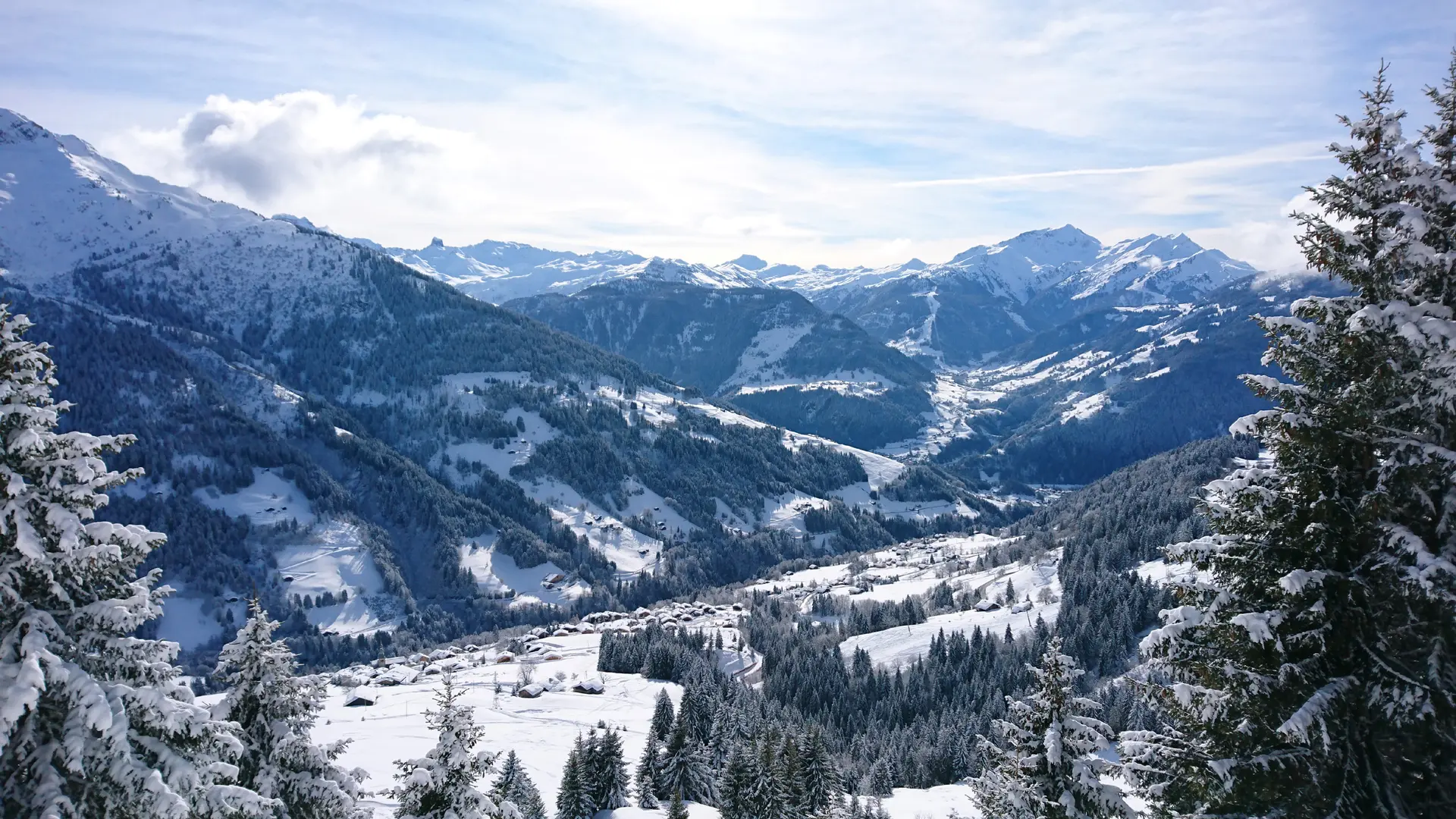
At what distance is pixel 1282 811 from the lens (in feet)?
42.3

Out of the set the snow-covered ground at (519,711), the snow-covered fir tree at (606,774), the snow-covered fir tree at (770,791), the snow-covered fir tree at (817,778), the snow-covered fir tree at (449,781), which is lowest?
the snow-covered ground at (519,711)

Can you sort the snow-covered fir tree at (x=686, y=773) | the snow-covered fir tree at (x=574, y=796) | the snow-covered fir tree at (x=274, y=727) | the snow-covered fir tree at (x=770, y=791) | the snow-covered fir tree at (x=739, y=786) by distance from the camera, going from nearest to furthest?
the snow-covered fir tree at (x=274, y=727) < the snow-covered fir tree at (x=770, y=791) < the snow-covered fir tree at (x=739, y=786) < the snow-covered fir tree at (x=574, y=796) < the snow-covered fir tree at (x=686, y=773)

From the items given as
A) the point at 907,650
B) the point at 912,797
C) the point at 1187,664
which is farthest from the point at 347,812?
the point at 907,650

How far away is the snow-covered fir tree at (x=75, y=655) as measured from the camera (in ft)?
42.2

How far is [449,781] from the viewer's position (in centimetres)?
2141

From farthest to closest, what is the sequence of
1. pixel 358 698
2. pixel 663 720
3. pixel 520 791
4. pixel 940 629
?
pixel 940 629 < pixel 358 698 < pixel 663 720 < pixel 520 791

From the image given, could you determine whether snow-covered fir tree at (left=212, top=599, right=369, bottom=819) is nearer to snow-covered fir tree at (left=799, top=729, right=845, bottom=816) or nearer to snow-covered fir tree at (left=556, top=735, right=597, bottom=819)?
snow-covered fir tree at (left=799, top=729, right=845, bottom=816)

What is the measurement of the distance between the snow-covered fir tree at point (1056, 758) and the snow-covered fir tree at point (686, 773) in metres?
65.7

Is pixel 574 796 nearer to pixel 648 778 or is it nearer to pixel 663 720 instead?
pixel 648 778

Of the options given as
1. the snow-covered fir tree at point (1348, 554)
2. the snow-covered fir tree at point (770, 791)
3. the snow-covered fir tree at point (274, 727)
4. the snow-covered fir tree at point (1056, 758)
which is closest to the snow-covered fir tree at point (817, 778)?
the snow-covered fir tree at point (770, 791)

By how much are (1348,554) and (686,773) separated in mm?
79102

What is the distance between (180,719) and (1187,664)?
1780 centimetres

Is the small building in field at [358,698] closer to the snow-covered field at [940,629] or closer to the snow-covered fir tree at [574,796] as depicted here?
the snow-covered fir tree at [574,796]

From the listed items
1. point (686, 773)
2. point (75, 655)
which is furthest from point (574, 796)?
point (75, 655)
